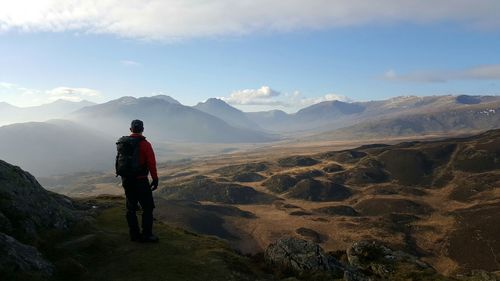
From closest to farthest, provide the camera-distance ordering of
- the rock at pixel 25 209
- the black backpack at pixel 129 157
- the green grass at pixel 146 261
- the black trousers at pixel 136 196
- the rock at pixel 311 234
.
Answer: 1. the green grass at pixel 146 261
2. the rock at pixel 25 209
3. the black backpack at pixel 129 157
4. the black trousers at pixel 136 196
5. the rock at pixel 311 234

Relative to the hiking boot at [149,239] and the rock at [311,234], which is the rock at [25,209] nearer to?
the hiking boot at [149,239]

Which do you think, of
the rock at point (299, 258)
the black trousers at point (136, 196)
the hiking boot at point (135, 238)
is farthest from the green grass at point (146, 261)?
the rock at point (299, 258)

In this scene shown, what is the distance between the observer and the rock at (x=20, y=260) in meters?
12.6

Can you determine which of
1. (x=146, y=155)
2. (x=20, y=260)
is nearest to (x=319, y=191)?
(x=146, y=155)

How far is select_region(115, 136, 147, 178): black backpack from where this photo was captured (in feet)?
54.7

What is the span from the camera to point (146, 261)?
1537 centimetres

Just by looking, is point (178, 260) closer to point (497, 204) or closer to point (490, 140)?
point (497, 204)

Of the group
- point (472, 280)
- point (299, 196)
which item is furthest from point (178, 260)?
point (299, 196)

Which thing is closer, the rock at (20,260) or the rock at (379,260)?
the rock at (20,260)

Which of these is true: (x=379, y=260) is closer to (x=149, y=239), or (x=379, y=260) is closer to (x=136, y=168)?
(x=149, y=239)

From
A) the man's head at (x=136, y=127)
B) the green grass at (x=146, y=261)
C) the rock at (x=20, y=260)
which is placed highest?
the man's head at (x=136, y=127)

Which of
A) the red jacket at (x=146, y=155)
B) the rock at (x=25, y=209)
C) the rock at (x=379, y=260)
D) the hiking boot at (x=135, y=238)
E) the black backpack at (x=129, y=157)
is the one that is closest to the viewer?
the rock at (x=25, y=209)

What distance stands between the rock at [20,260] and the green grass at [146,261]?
55 centimetres

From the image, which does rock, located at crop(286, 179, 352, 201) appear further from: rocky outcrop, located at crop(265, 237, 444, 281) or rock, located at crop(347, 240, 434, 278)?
rocky outcrop, located at crop(265, 237, 444, 281)
